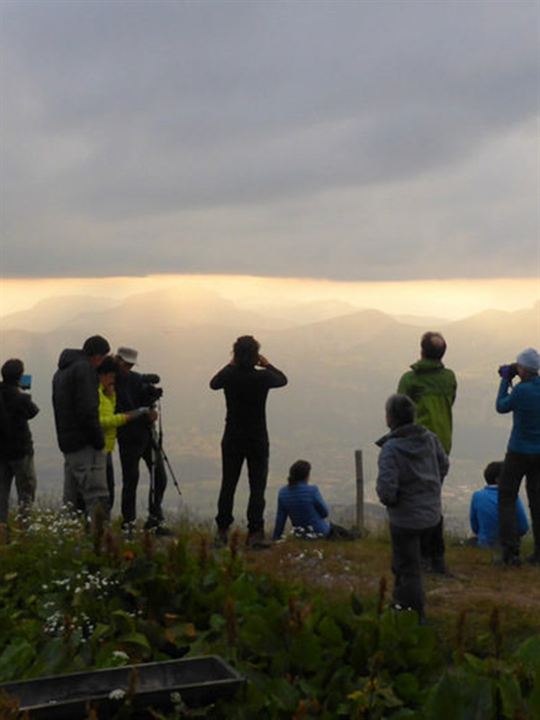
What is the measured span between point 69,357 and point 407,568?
12.4ft

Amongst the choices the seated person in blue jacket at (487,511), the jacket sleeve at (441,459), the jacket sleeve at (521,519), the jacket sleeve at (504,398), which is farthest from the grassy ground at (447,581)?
the jacket sleeve at (504,398)

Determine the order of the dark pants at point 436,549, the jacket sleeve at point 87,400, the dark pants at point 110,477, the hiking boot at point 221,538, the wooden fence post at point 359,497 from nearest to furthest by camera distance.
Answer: the jacket sleeve at point 87,400 < the dark pants at point 436,549 < the hiking boot at point 221,538 < the dark pants at point 110,477 < the wooden fence post at point 359,497

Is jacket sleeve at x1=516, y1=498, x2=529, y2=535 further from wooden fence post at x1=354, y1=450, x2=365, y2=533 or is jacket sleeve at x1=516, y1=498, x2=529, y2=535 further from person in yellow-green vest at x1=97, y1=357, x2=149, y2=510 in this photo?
person in yellow-green vest at x1=97, y1=357, x2=149, y2=510

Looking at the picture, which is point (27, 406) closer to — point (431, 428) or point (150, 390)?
point (150, 390)

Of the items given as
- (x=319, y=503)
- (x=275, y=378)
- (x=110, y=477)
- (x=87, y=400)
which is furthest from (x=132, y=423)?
(x=319, y=503)

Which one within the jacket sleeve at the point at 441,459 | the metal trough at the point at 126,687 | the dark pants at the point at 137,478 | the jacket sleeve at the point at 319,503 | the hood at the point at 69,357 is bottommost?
the metal trough at the point at 126,687

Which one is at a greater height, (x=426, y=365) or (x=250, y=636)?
(x=426, y=365)

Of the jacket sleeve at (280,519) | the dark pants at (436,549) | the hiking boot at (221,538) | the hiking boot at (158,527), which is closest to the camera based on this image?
the dark pants at (436,549)

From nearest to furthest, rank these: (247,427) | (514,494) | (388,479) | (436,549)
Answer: (388,479), (436,549), (514,494), (247,427)

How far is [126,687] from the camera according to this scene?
598 centimetres

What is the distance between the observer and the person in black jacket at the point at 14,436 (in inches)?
443

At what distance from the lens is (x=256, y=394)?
35.7ft

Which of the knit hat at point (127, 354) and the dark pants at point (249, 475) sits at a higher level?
the knit hat at point (127, 354)

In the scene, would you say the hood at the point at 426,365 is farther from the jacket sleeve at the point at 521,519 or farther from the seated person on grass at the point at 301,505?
the seated person on grass at the point at 301,505
